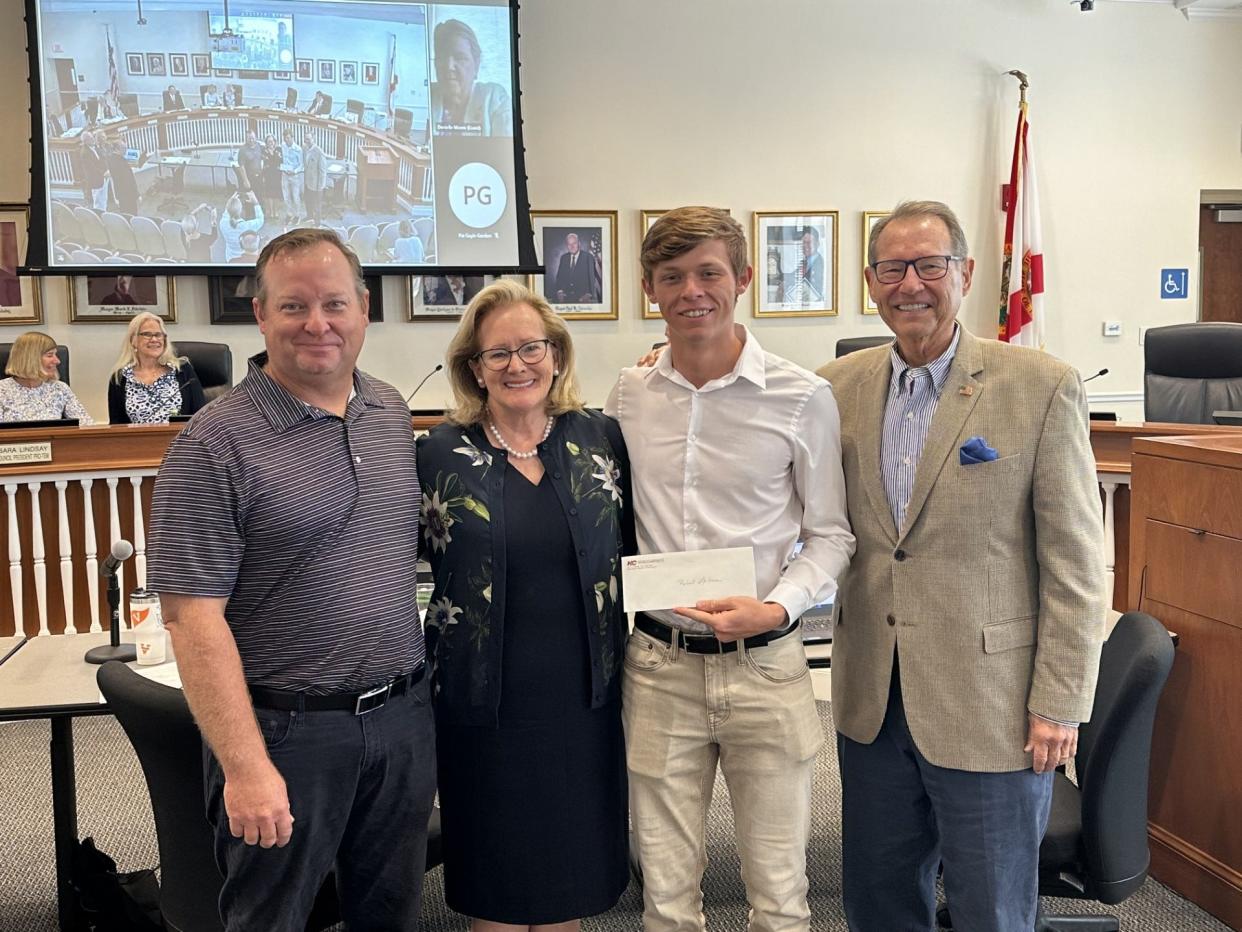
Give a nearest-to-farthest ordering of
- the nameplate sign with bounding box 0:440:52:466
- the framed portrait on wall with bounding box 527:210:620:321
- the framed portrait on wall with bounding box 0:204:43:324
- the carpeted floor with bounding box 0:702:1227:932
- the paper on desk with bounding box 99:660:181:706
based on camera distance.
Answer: the paper on desk with bounding box 99:660:181:706
the carpeted floor with bounding box 0:702:1227:932
the nameplate sign with bounding box 0:440:52:466
the framed portrait on wall with bounding box 0:204:43:324
the framed portrait on wall with bounding box 527:210:620:321

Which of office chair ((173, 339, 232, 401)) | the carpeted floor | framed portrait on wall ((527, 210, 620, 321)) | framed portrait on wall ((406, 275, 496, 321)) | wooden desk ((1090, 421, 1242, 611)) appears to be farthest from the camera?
framed portrait on wall ((527, 210, 620, 321))

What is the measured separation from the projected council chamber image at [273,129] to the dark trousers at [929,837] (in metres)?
4.87

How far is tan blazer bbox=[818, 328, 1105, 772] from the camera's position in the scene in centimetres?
168

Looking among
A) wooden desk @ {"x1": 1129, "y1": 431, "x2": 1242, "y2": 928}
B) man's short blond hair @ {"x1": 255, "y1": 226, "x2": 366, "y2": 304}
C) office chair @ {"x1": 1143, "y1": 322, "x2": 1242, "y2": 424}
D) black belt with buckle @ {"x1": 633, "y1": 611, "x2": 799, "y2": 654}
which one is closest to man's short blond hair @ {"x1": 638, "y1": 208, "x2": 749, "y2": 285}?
man's short blond hair @ {"x1": 255, "y1": 226, "x2": 366, "y2": 304}

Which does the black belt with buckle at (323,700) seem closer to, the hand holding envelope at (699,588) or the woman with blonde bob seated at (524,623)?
the woman with blonde bob seated at (524,623)

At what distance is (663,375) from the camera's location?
1847mm

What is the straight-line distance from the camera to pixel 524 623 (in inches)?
67.9

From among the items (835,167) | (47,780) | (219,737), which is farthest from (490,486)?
(835,167)

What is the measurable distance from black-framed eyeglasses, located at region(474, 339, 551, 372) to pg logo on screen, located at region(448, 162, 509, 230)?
15.3 feet

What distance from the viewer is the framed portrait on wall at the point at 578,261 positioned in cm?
656

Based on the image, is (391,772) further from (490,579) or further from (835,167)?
(835,167)

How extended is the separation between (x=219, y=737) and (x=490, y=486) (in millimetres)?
546

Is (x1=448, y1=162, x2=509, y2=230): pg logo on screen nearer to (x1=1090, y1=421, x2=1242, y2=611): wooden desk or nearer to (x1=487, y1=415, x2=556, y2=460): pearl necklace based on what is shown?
(x1=1090, y1=421, x2=1242, y2=611): wooden desk

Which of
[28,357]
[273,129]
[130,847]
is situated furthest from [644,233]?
[130,847]
